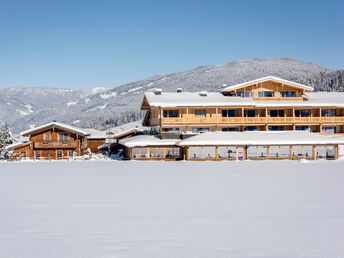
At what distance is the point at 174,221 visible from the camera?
1198cm

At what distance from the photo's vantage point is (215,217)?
1241cm

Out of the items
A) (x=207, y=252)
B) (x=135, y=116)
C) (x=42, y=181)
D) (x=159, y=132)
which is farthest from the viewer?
(x=135, y=116)

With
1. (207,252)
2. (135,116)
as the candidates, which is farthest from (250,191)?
(135,116)

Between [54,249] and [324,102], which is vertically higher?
[324,102]

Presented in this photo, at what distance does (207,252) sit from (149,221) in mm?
3366

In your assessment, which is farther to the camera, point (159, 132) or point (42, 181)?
point (159, 132)

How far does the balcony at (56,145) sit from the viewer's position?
155 ft

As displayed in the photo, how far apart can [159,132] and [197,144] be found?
652cm

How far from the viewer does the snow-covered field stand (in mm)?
9336

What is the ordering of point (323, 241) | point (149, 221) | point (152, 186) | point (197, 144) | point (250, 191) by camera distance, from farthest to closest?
point (197, 144)
point (152, 186)
point (250, 191)
point (149, 221)
point (323, 241)

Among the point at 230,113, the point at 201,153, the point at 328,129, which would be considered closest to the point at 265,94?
the point at 230,113

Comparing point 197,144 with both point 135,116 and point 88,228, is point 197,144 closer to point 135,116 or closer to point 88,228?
point 88,228

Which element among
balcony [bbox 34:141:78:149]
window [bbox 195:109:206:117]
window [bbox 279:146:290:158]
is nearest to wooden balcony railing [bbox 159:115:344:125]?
window [bbox 195:109:206:117]

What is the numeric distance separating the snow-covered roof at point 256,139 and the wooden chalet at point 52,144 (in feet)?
52.6
